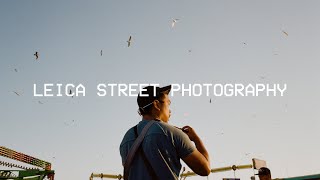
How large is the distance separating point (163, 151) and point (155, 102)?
1.83 feet

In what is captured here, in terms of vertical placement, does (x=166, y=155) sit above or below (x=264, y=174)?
above

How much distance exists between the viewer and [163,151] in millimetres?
2439

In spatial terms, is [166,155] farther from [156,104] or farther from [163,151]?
[156,104]

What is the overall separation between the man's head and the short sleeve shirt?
30 centimetres

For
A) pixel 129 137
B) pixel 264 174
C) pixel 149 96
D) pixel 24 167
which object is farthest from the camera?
pixel 24 167

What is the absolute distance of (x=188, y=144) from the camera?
248 centimetres

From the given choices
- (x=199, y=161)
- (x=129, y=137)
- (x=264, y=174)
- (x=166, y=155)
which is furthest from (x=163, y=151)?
(x=264, y=174)

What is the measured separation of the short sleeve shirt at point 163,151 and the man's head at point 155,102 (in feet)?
0.97

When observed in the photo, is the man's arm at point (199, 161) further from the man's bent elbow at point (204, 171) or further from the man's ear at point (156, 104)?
the man's ear at point (156, 104)

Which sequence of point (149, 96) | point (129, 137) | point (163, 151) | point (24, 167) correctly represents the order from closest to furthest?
1. point (163, 151)
2. point (129, 137)
3. point (149, 96)
4. point (24, 167)

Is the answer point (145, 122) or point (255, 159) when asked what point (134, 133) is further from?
point (255, 159)

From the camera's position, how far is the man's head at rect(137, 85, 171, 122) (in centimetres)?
283

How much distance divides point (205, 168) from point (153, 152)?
1.45 ft

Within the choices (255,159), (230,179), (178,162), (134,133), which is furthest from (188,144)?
(230,179)
